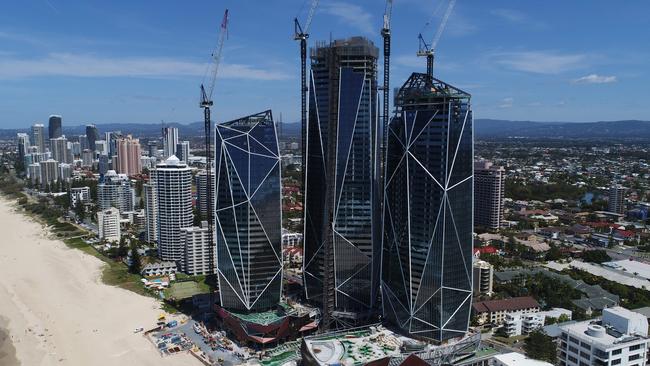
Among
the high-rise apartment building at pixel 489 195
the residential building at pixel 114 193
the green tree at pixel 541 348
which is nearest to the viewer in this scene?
the green tree at pixel 541 348

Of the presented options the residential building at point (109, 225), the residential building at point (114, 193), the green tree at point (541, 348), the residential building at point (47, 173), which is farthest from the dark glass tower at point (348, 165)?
the residential building at point (47, 173)

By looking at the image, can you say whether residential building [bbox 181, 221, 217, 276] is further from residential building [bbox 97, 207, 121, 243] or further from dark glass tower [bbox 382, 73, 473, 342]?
dark glass tower [bbox 382, 73, 473, 342]

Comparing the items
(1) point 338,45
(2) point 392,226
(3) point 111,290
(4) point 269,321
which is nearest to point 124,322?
(3) point 111,290

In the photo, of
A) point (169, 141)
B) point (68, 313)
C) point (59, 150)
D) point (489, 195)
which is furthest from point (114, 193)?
point (169, 141)

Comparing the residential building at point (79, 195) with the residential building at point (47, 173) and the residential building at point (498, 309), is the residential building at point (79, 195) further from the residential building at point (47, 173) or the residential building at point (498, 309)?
the residential building at point (498, 309)

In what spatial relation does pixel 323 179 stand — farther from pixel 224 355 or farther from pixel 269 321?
pixel 224 355
